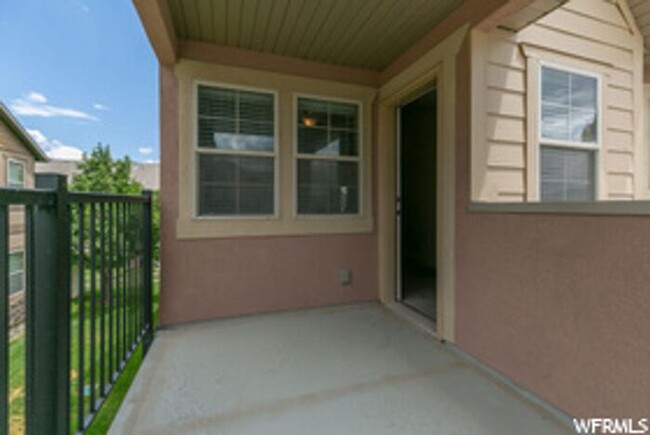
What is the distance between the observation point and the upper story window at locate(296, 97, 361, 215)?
3158 mm

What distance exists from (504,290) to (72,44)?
18.6m

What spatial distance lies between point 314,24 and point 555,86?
1.96m

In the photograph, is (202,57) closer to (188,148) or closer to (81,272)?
(188,148)

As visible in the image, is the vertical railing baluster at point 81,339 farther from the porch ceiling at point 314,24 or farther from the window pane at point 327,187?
the window pane at point 327,187

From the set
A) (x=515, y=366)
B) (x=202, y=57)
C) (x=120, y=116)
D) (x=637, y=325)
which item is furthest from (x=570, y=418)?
(x=120, y=116)

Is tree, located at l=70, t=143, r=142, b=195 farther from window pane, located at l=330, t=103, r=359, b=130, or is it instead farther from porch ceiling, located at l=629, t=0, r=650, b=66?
porch ceiling, located at l=629, t=0, r=650, b=66

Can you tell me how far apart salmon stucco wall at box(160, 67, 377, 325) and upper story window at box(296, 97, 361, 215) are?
1.22 ft

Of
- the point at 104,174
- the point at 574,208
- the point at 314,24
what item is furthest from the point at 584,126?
the point at 104,174

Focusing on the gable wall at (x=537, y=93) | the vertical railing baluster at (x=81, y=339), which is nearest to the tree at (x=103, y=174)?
the vertical railing baluster at (x=81, y=339)

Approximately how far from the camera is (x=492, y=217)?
197cm

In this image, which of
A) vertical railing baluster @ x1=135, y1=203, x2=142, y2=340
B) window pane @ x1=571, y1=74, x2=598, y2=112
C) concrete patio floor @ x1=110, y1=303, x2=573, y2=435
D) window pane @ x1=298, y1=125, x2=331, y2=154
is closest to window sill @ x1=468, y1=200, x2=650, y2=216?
concrete patio floor @ x1=110, y1=303, x2=573, y2=435

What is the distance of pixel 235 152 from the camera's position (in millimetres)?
2906

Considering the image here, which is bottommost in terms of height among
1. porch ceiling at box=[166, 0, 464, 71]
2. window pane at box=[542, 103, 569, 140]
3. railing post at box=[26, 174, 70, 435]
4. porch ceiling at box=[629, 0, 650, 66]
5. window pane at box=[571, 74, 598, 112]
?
railing post at box=[26, 174, 70, 435]

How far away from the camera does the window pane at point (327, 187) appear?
317 cm
